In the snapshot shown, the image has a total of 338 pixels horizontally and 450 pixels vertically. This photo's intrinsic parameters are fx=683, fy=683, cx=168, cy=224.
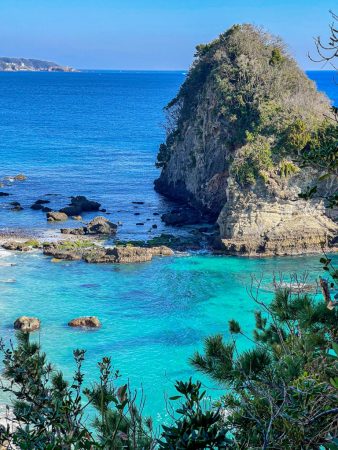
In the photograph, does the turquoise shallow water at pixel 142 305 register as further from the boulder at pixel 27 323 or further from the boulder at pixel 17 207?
the boulder at pixel 17 207

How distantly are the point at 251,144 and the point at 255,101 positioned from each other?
329 centimetres

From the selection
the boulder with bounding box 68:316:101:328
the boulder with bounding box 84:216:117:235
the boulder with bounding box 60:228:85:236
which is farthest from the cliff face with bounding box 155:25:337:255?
the boulder with bounding box 68:316:101:328

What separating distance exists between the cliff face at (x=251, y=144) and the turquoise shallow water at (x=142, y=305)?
2.30 metres

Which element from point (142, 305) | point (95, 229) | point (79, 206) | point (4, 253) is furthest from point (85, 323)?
point (79, 206)

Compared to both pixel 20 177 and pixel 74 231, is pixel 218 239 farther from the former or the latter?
pixel 20 177

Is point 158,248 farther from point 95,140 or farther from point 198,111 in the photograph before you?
point 95,140

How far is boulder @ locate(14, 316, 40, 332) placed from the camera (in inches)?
1014

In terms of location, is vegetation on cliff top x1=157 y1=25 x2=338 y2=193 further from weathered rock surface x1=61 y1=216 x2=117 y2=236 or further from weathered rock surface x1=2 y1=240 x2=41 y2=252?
weathered rock surface x1=2 y1=240 x2=41 y2=252

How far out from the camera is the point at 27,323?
25.8 m

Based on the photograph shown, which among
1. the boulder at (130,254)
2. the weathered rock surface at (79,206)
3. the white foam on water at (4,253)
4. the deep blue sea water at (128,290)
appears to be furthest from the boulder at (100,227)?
the white foam on water at (4,253)

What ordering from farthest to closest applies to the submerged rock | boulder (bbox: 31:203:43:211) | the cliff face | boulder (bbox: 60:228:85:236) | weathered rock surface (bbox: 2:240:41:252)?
boulder (bbox: 31:203:43:211) < the submerged rock < boulder (bbox: 60:228:85:236) < weathered rock surface (bbox: 2:240:41:252) < the cliff face

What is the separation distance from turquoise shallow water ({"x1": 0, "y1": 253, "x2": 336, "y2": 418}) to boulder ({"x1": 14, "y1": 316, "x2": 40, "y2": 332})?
0.34m

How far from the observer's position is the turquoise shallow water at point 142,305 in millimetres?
23516

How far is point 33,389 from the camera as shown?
606 cm
